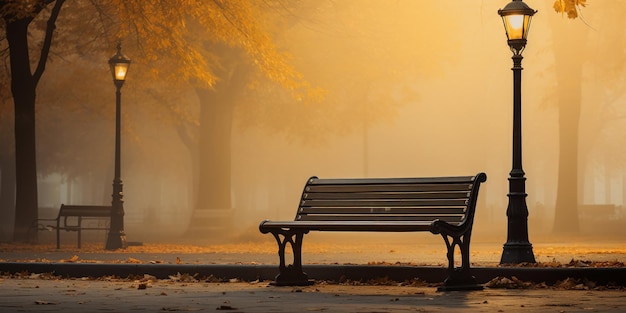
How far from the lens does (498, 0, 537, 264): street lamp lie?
50.0 feet

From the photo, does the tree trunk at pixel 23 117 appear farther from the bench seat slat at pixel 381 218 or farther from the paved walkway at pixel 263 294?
the bench seat slat at pixel 381 218

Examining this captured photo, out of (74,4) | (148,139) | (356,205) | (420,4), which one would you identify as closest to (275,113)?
(420,4)

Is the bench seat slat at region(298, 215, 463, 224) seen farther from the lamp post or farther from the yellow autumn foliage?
the lamp post

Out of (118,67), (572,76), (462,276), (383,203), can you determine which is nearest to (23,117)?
(118,67)

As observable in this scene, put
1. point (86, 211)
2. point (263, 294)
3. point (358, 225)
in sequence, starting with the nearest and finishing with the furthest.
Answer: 1. point (263, 294)
2. point (358, 225)
3. point (86, 211)

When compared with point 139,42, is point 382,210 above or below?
below

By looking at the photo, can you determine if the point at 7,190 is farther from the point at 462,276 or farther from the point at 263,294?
the point at 462,276

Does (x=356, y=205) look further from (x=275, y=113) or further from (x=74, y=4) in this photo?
(x=275, y=113)

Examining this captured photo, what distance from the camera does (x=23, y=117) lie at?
92.9 feet

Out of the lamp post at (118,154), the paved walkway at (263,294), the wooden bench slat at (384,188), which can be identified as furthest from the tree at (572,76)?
the wooden bench slat at (384,188)

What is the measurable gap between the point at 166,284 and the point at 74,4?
19.0m

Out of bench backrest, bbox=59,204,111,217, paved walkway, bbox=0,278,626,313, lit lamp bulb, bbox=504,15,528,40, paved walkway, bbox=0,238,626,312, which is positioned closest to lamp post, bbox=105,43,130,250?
bench backrest, bbox=59,204,111,217

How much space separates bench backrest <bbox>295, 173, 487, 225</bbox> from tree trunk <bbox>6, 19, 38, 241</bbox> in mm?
15954

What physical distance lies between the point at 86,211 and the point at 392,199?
50.4ft
